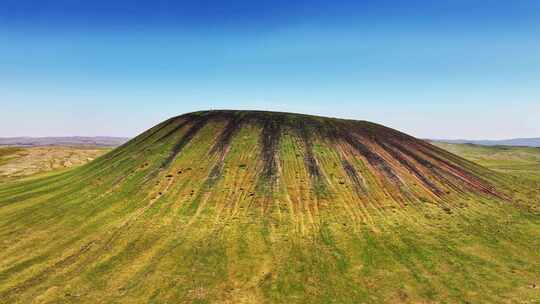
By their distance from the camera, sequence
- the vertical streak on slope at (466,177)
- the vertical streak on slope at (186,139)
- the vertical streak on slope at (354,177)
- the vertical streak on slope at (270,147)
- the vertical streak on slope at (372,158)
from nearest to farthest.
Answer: the vertical streak on slope at (354,177) < the vertical streak on slope at (270,147) < the vertical streak on slope at (372,158) < the vertical streak on slope at (466,177) < the vertical streak on slope at (186,139)

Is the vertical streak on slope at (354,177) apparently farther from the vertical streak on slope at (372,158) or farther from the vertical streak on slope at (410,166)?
the vertical streak on slope at (410,166)

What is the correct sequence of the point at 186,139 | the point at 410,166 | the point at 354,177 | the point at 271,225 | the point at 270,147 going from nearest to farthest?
the point at 271,225
the point at 354,177
the point at 410,166
the point at 270,147
the point at 186,139

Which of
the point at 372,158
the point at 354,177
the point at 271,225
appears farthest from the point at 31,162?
the point at 372,158

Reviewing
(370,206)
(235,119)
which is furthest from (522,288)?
(235,119)

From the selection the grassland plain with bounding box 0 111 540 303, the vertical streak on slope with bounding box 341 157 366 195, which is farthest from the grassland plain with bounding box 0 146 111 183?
the vertical streak on slope with bounding box 341 157 366 195

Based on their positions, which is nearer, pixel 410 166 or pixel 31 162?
pixel 410 166

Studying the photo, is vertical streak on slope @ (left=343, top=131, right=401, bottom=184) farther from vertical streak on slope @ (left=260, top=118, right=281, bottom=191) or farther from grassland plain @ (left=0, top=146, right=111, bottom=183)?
grassland plain @ (left=0, top=146, right=111, bottom=183)

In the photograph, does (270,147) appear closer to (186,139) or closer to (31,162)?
(186,139)

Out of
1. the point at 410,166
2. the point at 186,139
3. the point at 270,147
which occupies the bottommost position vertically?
Answer: the point at 410,166

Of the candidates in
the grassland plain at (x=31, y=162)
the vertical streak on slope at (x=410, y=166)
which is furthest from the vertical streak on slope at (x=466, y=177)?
the grassland plain at (x=31, y=162)
